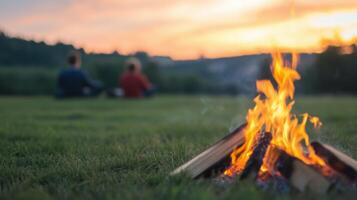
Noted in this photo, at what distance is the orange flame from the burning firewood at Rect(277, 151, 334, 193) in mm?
135

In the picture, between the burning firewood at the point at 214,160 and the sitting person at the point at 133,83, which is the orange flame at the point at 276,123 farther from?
the sitting person at the point at 133,83

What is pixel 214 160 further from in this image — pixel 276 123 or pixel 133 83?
pixel 133 83

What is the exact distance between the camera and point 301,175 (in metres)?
3.29

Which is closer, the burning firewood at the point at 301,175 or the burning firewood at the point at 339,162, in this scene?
the burning firewood at the point at 301,175

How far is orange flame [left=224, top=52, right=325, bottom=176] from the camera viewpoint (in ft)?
12.0

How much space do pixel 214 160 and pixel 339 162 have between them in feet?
3.00

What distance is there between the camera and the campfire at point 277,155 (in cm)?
330

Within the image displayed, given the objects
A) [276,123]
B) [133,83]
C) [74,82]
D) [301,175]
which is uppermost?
[276,123]

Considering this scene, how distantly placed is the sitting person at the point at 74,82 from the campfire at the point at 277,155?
14883mm

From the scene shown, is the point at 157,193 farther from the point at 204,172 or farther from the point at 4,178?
the point at 4,178

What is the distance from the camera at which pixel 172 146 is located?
17.8ft

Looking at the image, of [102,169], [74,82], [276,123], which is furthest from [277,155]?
[74,82]

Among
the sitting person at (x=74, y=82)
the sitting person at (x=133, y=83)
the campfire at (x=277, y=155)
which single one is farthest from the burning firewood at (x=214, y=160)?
the sitting person at (x=133, y=83)

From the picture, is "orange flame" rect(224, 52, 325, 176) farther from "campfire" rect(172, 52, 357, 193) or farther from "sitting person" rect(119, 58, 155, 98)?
"sitting person" rect(119, 58, 155, 98)
